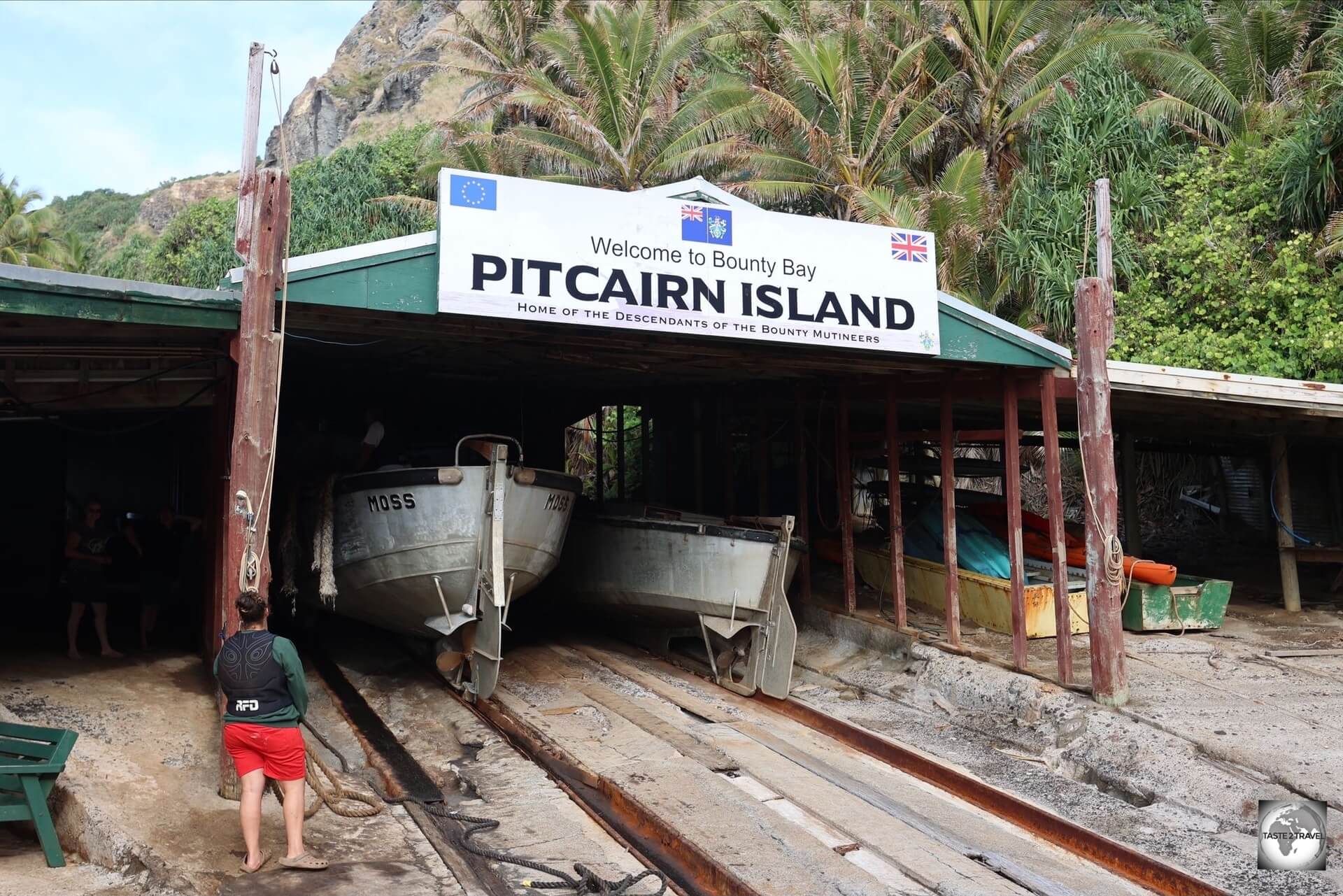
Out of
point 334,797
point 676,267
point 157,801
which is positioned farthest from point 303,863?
point 676,267

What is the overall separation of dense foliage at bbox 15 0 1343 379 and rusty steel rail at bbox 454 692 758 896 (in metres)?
11.4

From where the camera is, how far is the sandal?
17.9 ft

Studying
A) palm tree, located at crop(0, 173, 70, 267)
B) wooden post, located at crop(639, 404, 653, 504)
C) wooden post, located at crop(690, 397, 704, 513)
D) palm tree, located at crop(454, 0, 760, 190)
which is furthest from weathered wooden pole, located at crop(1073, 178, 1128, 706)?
palm tree, located at crop(0, 173, 70, 267)

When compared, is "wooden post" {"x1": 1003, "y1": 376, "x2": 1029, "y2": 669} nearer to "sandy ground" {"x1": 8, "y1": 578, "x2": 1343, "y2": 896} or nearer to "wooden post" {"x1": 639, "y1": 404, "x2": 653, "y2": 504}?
"sandy ground" {"x1": 8, "y1": 578, "x2": 1343, "y2": 896}

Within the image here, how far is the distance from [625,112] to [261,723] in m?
16.0

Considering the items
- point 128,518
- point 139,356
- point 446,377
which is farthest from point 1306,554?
point 128,518

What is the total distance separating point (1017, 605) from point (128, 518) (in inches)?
359

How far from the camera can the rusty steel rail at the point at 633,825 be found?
18.6ft

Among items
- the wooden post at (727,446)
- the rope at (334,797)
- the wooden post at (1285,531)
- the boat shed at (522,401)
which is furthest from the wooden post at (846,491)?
the rope at (334,797)

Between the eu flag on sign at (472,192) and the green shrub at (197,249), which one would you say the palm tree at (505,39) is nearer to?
the green shrub at (197,249)

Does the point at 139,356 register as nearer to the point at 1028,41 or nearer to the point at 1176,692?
the point at 1176,692

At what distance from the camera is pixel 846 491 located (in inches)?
492

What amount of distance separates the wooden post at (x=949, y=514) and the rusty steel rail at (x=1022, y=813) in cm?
195

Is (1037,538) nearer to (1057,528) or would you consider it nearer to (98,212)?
(1057,528)
